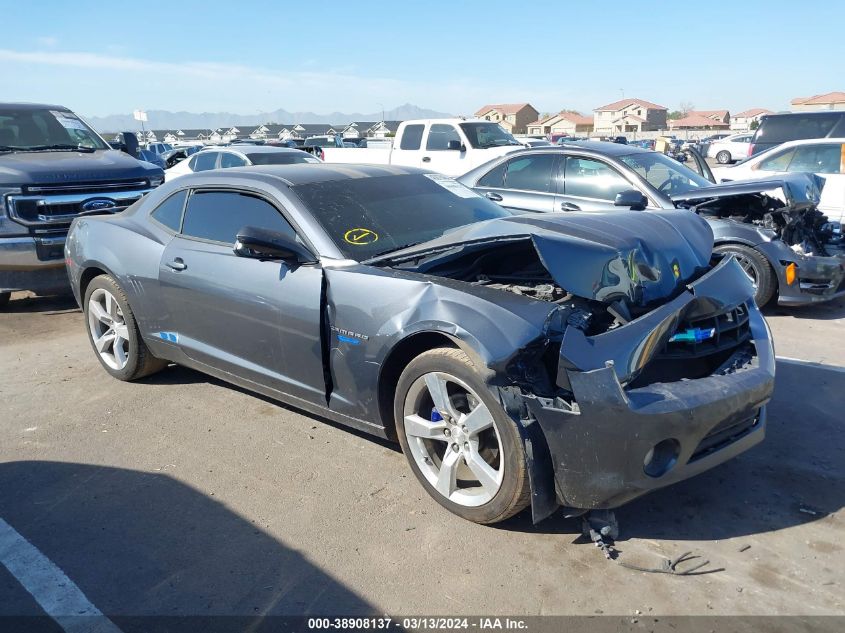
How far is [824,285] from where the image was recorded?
6.55 m

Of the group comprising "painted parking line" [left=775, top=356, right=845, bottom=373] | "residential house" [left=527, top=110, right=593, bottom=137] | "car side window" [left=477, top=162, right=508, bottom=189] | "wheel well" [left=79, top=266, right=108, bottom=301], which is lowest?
"residential house" [left=527, top=110, right=593, bottom=137]

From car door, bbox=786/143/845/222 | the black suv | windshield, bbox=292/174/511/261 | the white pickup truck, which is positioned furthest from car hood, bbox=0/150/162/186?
the black suv

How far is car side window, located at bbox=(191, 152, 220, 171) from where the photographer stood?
505 inches

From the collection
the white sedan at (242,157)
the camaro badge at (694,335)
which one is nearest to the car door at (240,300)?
the camaro badge at (694,335)

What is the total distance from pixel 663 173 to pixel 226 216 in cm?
498

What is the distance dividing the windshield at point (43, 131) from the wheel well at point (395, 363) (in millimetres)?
6912

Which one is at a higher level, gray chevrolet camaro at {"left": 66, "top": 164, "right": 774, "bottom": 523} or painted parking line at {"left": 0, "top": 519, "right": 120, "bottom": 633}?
gray chevrolet camaro at {"left": 66, "top": 164, "right": 774, "bottom": 523}

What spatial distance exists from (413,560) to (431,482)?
0.46 metres

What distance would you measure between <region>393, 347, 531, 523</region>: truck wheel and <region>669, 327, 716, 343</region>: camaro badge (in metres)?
1.00

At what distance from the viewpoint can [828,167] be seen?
948cm

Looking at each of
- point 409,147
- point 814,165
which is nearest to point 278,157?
point 409,147

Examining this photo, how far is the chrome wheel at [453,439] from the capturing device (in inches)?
123

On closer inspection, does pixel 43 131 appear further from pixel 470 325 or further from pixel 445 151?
pixel 445 151

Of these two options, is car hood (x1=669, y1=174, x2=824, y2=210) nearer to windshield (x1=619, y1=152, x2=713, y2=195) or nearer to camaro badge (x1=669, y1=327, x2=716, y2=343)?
windshield (x1=619, y1=152, x2=713, y2=195)
